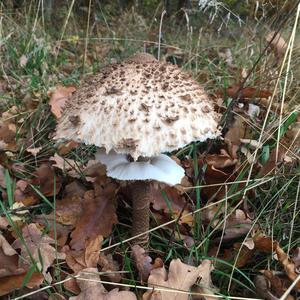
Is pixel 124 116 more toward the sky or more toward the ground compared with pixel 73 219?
more toward the sky

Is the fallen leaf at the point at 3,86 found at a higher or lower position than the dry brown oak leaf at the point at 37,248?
lower

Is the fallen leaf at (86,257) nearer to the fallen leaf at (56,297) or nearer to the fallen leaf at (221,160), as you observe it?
the fallen leaf at (56,297)

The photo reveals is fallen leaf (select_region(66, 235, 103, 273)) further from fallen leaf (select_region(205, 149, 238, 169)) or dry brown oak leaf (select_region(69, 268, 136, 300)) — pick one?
fallen leaf (select_region(205, 149, 238, 169))

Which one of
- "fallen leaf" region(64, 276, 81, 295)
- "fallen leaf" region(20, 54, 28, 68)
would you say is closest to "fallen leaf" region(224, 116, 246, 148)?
"fallen leaf" region(64, 276, 81, 295)

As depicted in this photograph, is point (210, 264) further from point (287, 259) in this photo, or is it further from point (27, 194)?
point (27, 194)

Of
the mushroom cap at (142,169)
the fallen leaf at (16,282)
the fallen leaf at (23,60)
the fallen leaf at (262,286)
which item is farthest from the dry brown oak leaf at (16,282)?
the fallen leaf at (23,60)

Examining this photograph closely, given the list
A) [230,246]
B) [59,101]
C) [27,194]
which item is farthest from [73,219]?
[59,101]
